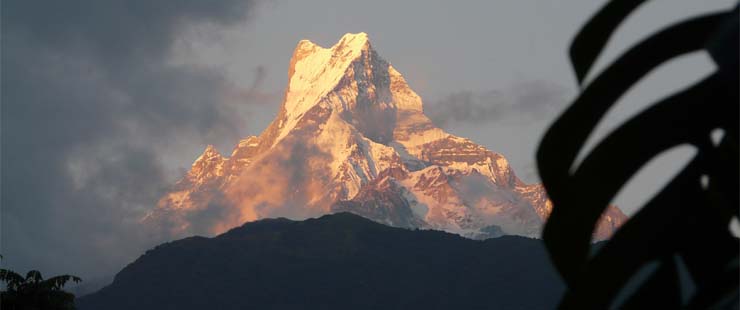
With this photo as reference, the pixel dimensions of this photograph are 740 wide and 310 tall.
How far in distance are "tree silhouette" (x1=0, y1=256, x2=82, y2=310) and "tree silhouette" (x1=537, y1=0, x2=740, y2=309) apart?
18.2 m

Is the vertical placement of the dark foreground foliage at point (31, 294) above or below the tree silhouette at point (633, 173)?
above

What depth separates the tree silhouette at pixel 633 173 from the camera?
560 inches

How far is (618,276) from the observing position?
14305 mm

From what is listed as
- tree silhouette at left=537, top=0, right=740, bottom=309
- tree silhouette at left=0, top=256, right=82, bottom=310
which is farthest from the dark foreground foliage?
tree silhouette at left=537, top=0, right=740, bottom=309

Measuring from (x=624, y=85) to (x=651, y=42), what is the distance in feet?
1.91

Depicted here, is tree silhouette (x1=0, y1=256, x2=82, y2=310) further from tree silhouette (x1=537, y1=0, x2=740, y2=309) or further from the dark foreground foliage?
tree silhouette (x1=537, y1=0, x2=740, y2=309)

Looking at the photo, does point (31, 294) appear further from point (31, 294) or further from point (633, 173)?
point (633, 173)

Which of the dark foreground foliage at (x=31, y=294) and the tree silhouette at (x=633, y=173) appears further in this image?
the dark foreground foliage at (x=31, y=294)

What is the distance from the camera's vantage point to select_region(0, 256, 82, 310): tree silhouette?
97.5 feet

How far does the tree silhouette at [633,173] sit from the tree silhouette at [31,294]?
59.8 feet

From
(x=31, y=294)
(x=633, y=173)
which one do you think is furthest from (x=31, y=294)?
(x=633, y=173)

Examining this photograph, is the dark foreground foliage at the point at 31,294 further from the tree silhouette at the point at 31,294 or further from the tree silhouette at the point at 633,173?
the tree silhouette at the point at 633,173

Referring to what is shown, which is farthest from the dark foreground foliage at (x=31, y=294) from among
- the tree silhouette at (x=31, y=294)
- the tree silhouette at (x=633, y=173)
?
the tree silhouette at (x=633, y=173)

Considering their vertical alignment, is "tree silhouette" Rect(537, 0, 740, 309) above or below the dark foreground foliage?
below
